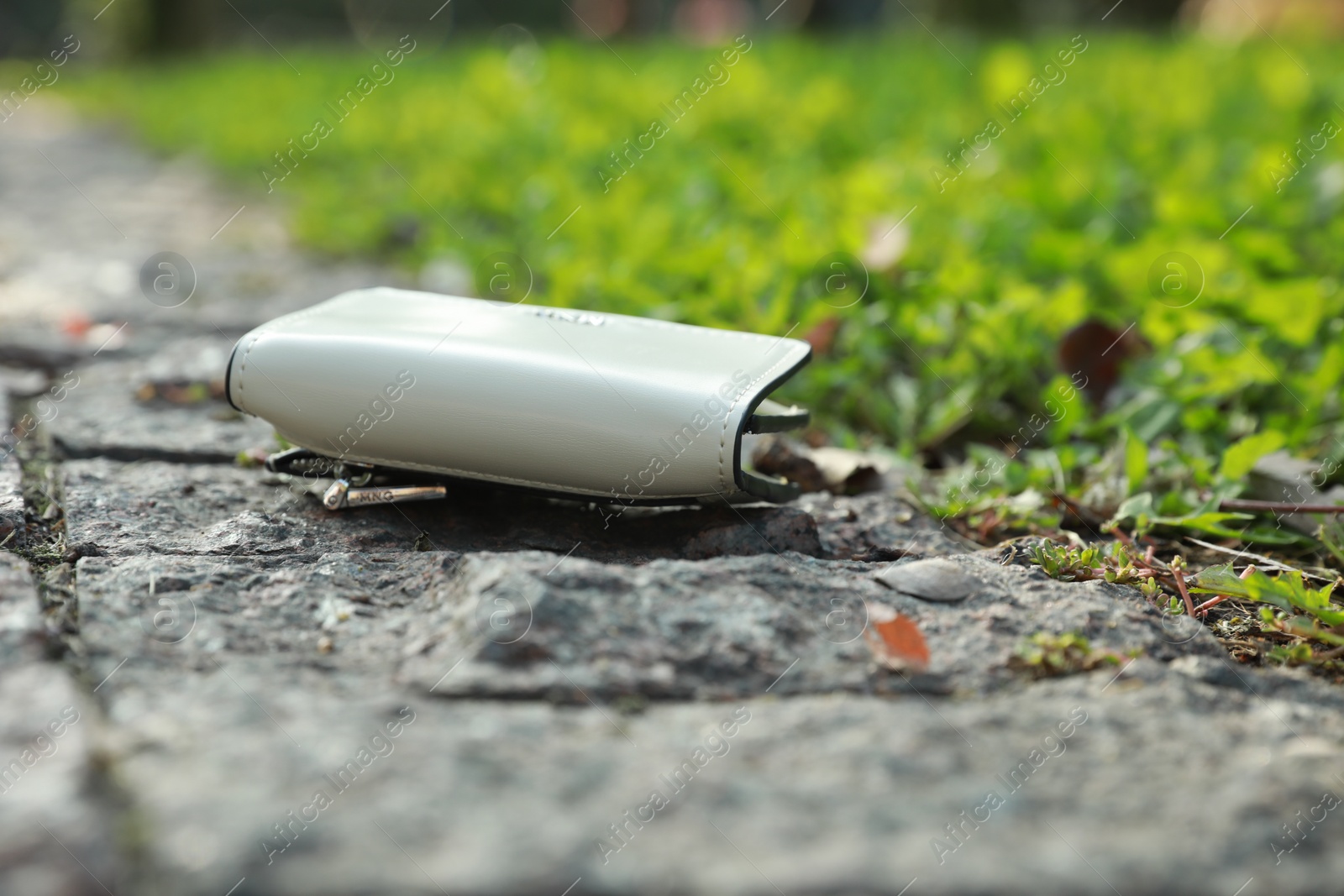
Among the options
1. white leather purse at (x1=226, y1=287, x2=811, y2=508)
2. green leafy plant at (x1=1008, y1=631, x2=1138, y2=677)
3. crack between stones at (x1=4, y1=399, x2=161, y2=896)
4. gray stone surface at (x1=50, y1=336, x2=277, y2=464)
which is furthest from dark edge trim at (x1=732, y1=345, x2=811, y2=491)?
gray stone surface at (x1=50, y1=336, x2=277, y2=464)

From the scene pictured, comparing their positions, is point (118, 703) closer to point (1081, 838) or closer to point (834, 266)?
point (1081, 838)

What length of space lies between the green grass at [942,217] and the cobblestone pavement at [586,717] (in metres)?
0.57

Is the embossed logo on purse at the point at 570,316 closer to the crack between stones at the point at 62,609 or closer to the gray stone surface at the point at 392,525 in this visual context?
the gray stone surface at the point at 392,525

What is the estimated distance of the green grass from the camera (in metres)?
2.15

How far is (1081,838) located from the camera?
0.96 metres

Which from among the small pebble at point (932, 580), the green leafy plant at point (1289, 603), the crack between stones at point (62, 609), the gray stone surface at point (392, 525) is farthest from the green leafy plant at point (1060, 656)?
the crack between stones at point (62, 609)

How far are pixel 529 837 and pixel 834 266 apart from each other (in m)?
1.98

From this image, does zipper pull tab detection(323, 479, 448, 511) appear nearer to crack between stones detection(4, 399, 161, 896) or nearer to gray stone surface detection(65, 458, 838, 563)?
gray stone surface detection(65, 458, 838, 563)

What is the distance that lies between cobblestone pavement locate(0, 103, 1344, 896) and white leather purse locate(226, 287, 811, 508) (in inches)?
4.1

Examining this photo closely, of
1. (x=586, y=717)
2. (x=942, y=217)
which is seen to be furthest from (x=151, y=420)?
(x=942, y=217)

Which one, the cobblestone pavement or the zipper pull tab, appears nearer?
the cobblestone pavement

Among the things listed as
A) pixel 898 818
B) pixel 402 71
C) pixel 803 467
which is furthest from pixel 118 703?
pixel 402 71

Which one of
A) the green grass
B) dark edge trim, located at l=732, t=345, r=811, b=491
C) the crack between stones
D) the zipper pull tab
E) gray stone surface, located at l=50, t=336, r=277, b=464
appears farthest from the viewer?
the green grass

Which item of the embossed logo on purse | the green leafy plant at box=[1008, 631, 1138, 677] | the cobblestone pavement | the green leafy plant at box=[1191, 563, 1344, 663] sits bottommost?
the green leafy plant at box=[1191, 563, 1344, 663]
